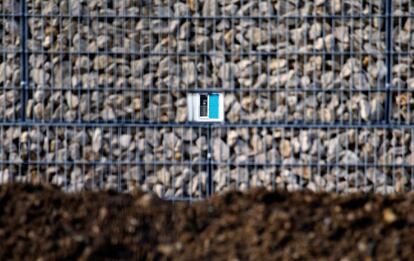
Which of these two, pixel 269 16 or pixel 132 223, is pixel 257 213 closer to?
pixel 132 223

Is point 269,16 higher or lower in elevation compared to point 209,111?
higher

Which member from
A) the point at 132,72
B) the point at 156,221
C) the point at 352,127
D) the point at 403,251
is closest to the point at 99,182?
the point at 132,72

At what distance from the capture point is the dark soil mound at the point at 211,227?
240 inches

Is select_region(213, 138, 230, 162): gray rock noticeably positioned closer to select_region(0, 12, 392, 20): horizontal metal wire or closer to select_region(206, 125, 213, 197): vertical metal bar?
select_region(206, 125, 213, 197): vertical metal bar

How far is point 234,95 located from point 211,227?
6.00 feet

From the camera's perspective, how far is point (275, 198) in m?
6.67

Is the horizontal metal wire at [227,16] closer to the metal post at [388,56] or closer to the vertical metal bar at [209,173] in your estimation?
the metal post at [388,56]

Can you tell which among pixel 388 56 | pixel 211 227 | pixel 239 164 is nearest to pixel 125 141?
pixel 239 164

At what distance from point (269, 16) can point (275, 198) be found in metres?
1.88

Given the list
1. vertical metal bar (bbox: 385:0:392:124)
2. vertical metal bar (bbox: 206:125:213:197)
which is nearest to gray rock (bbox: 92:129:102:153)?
vertical metal bar (bbox: 206:125:213:197)

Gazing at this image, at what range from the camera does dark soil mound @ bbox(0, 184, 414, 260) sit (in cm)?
609

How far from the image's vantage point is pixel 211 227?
636cm

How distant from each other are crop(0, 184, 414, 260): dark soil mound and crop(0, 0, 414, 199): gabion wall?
1.10 m

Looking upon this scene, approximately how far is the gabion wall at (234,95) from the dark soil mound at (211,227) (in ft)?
3.61
